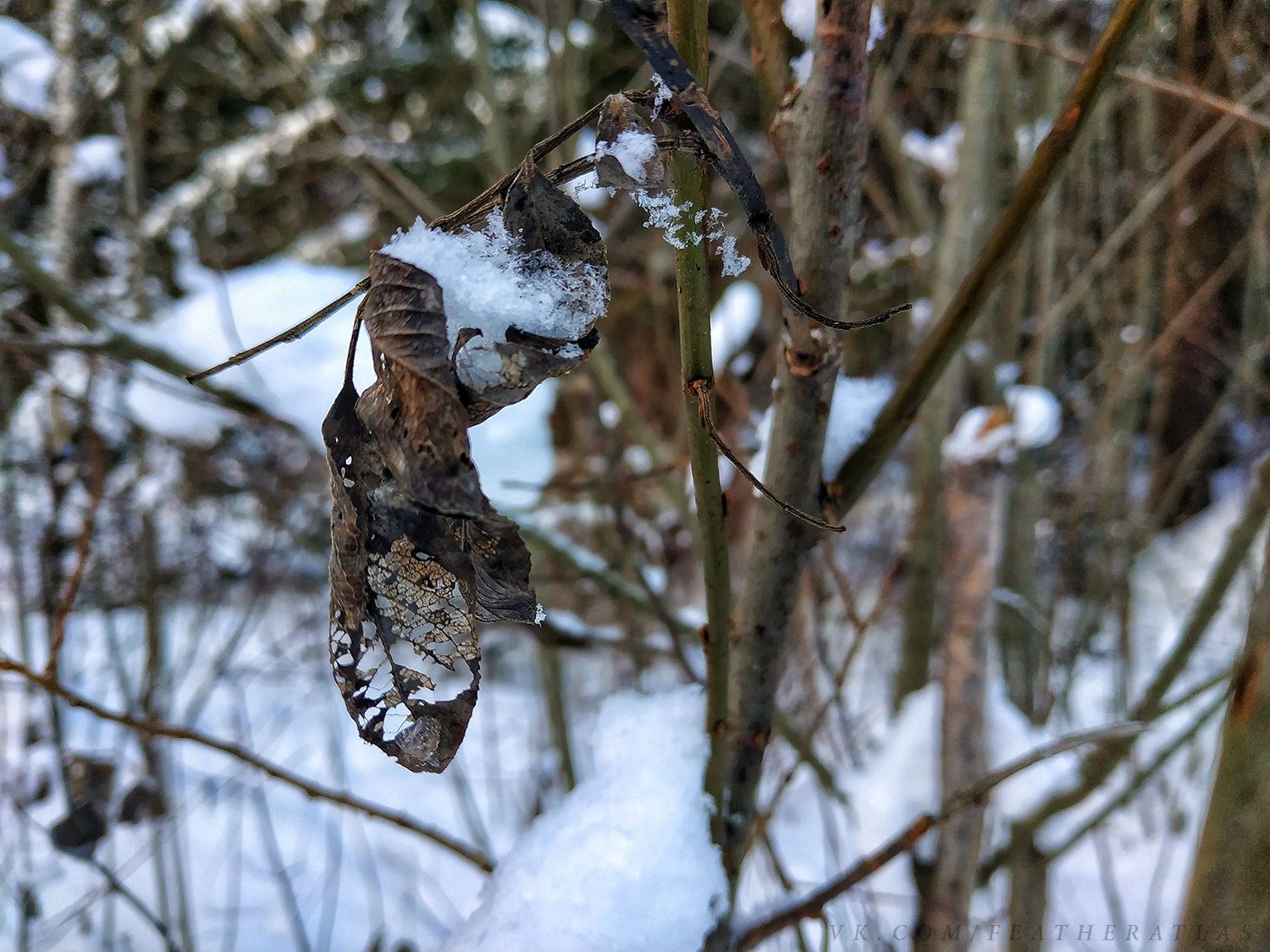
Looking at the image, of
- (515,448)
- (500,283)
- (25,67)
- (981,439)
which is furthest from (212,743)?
(25,67)

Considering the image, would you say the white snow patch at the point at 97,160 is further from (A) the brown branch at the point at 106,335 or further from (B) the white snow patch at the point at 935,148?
(B) the white snow patch at the point at 935,148

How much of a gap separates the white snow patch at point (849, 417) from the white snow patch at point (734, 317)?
3.54 ft

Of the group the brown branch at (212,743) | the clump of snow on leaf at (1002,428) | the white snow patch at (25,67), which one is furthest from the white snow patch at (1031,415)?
the white snow patch at (25,67)

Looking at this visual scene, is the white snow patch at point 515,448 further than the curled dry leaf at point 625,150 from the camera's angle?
Yes

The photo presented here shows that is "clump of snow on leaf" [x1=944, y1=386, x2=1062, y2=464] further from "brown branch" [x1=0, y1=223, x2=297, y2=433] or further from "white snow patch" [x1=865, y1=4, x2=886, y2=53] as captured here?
"brown branch" [x1=0, y1=223, x2=297, y2=433]

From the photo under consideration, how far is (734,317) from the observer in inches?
75.2

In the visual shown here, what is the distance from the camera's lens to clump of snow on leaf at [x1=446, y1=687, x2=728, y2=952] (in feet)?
1.42

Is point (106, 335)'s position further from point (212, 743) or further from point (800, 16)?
point (800, 16)

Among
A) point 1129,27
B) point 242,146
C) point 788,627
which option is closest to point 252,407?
point 788,627

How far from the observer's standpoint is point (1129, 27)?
1.10ft

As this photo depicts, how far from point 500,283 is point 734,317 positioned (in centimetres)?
170

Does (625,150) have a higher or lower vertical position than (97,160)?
lower

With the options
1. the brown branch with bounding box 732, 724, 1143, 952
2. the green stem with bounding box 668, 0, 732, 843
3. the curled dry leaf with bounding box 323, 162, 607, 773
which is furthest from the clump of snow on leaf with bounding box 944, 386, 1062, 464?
the curled dry leaf with bounding box 323, 162, 607, 773

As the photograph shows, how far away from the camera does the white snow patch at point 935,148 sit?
57.7 inches
